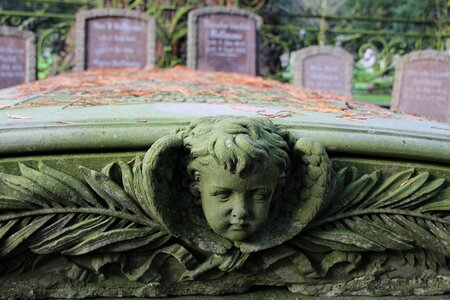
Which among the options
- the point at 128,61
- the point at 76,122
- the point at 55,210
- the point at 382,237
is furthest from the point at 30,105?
the point at 128,61

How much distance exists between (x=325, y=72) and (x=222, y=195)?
6140 mm

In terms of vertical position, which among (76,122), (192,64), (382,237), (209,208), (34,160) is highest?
(192,64)

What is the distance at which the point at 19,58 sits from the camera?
662 centimetres

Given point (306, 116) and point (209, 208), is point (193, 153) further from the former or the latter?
point (306, 116)

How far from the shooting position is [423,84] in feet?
22.5

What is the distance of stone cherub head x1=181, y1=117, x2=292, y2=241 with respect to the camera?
3.83 feet

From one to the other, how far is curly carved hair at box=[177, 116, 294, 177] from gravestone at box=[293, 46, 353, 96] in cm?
584

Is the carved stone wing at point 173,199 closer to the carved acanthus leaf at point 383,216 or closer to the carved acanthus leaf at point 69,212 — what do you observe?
the carved acanthus leaf at point 69,212

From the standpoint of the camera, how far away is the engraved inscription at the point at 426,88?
6832 millimetres

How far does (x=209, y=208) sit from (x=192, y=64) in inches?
207

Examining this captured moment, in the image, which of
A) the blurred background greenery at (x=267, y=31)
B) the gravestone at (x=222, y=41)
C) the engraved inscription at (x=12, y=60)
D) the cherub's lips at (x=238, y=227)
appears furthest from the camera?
the blurred background greenery at (x=267, y=31)

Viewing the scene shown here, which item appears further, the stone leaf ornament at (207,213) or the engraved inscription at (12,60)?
the engraved inscription at (12,60)

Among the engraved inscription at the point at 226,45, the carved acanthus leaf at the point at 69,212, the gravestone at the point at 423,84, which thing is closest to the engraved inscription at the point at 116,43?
the engraved inscription at the point at 226,45

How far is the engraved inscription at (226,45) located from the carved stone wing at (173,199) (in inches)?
202
